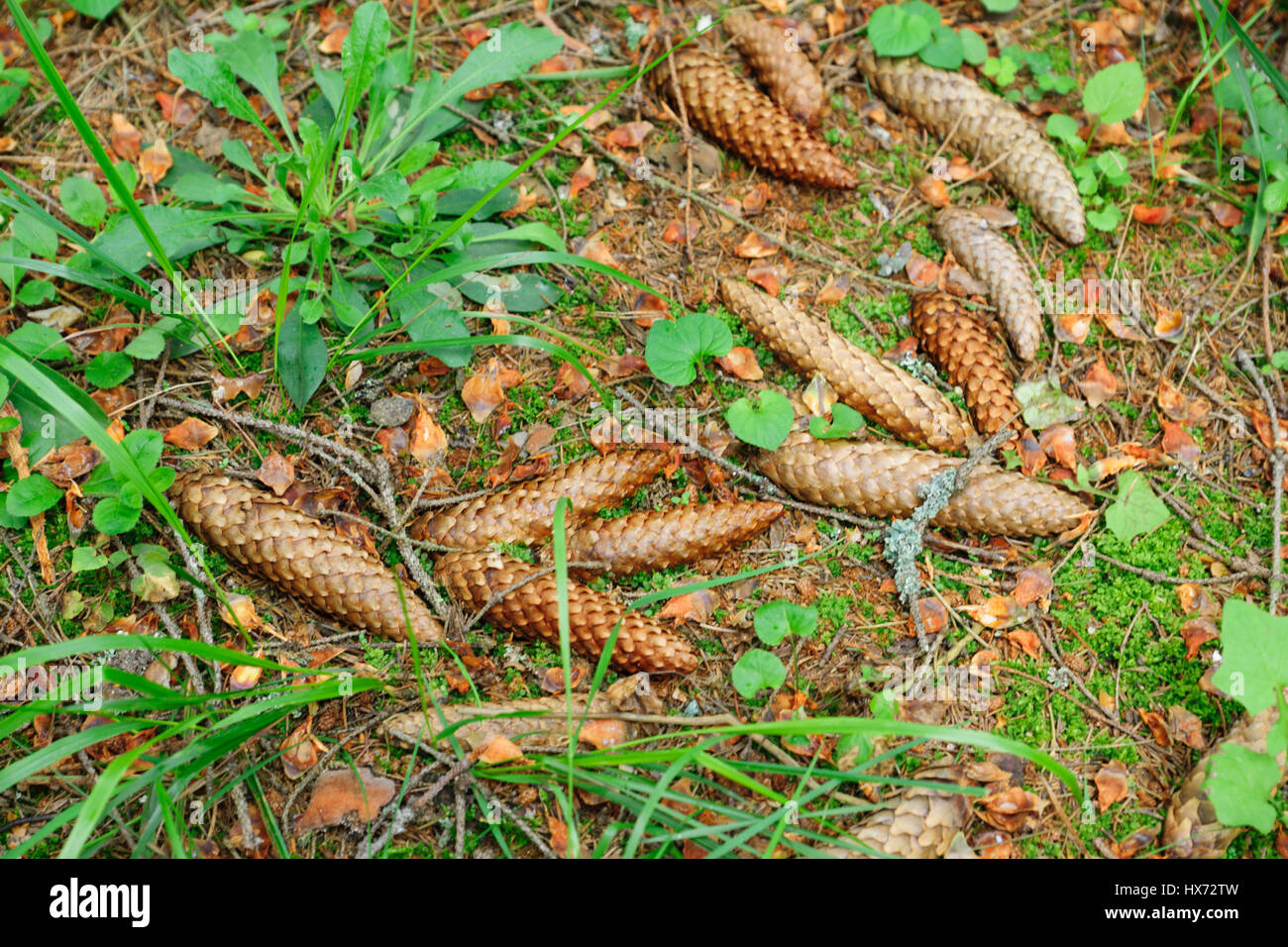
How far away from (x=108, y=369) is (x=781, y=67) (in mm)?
2357

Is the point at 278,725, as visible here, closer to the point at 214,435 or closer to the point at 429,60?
the point at 214,435

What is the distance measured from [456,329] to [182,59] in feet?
4.08

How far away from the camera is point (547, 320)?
2.57 meters

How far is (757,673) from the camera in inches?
82.0

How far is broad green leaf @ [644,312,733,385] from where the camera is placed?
2.35m

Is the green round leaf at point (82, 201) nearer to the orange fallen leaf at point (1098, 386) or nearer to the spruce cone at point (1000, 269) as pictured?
the spruce cone at point (1000, 269)

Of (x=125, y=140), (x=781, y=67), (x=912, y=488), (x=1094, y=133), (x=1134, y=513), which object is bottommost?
(x=1134, y=513)

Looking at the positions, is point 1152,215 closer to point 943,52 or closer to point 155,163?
point 943,52

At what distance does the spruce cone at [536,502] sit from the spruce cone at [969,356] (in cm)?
94

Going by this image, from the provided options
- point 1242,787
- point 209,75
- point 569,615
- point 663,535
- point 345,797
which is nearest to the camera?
point 1242,787

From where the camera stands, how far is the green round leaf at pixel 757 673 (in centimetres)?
207

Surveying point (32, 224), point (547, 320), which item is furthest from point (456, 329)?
point (32, 224)

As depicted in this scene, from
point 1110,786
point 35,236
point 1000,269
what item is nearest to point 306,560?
point 35,236

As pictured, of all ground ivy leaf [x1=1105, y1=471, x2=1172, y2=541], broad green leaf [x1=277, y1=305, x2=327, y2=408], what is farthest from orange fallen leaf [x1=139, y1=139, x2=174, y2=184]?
ground ivy leaf [x1=1105, y1=471, x2=1172, y2=541]
